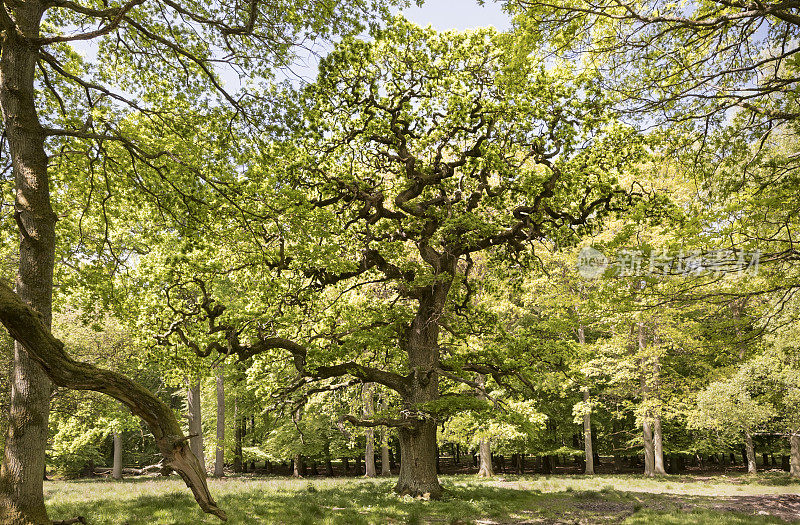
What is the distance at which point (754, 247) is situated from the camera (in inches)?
352

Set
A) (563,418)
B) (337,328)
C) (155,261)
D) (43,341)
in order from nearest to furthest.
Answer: (43,341) → (155,261) → (337,328) → (563,418)

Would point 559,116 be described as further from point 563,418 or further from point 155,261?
point 563,418

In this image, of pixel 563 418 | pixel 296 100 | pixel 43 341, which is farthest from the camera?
pixel 563 418

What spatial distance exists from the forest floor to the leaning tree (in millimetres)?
2143

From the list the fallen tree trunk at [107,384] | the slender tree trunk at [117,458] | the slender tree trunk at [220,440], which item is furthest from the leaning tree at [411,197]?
the slender tree trunk at [117,458]

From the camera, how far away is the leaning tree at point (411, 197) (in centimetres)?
1232

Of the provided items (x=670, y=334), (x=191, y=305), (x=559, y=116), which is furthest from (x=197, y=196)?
(x=670, y=334)

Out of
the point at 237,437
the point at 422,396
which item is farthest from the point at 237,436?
the point at 422,396

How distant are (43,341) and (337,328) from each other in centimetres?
1032

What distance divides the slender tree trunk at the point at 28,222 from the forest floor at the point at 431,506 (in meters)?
3.37

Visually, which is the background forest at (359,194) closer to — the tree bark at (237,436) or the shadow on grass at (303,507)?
the shadow on grass at (303,507)

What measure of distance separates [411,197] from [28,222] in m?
9.66

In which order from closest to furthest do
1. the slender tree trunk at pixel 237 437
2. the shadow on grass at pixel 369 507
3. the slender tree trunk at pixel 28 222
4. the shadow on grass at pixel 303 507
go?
the slender tree trunk at pixel 28 222 → the shadow on grass at pixel 303 507 → the shadow on grass at pixel 369 507 → the slender tree trunk at pixel 237 437

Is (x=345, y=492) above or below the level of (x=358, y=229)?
below
